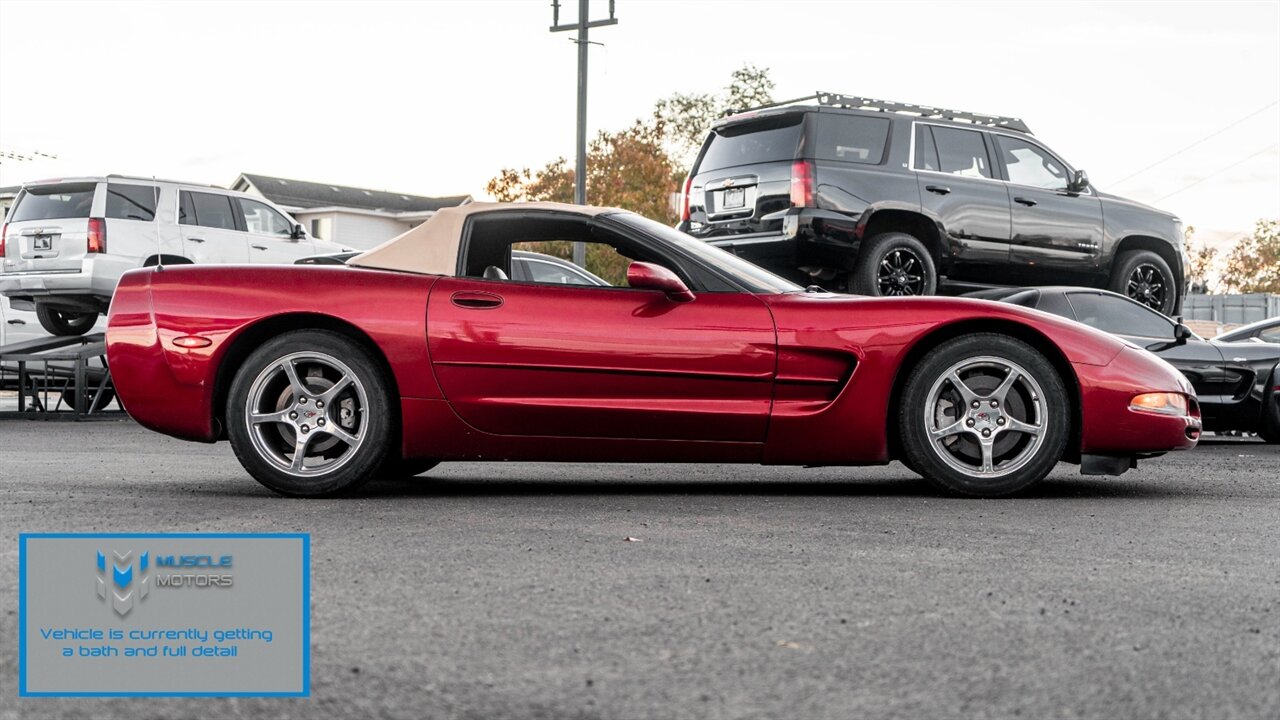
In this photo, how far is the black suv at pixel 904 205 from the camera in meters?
10.5

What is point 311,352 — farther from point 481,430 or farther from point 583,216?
point 583,216

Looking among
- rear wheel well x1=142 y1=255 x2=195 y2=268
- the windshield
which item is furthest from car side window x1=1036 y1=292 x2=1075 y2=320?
rear wheel well x1=142 y1=255 x2=195 y2=268

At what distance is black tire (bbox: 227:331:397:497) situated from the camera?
592 cm

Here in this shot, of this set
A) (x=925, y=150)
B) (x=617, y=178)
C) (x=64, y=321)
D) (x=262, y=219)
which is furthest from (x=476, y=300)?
(x=617, y=178)

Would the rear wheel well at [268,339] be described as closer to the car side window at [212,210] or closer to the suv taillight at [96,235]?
the suv taillight at [96,235]

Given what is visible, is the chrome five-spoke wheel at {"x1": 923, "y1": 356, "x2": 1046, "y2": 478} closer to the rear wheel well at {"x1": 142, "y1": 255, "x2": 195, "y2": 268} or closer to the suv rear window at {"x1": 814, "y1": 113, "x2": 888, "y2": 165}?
the suv rear window at {"x1": 814, "y1": 113, "x2": 888, "y2": 165}

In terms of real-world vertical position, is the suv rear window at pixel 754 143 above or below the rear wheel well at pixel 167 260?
above

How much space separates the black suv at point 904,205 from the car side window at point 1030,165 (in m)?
0.01

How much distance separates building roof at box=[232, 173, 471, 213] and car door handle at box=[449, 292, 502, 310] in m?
62.6

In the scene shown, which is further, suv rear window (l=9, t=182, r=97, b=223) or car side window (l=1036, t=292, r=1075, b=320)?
suv rear window (l=9, t=182, r=97, b=223)

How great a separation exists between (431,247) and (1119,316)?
5909mm

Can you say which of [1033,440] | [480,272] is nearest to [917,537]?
[1033,440]

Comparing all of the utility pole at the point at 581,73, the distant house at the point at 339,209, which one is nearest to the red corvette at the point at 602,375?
the utility pole at the point at 581,73

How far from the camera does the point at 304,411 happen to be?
5.96 m
